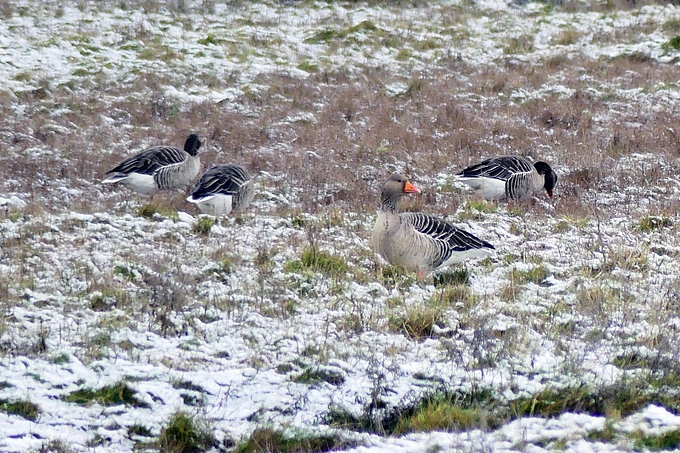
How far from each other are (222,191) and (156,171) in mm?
1609

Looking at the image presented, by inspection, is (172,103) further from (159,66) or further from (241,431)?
(241,431)

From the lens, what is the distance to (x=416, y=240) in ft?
27.5

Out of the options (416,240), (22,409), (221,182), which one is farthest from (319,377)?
(221,182)

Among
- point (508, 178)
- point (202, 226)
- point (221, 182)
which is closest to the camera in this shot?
point (202, 226)

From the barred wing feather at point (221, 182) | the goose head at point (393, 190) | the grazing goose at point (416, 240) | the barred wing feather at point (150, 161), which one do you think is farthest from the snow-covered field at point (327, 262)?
the goose head at point (393, 190)

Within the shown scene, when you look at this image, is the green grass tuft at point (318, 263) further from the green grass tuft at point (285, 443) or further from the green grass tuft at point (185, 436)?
the green grass tuft at point (185, 436)

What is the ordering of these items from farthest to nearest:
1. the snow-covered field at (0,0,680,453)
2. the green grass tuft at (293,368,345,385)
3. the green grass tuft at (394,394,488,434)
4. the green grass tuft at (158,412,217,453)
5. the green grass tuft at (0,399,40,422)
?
the green grass tuft at (293,368,345,385)
the snow-covered field at (0,0,680,453)
the green grass tuft at (394,394,488,434)
the green grass tuft at (0,399,40,422)
the green grass tuft at (158,412,217,453)

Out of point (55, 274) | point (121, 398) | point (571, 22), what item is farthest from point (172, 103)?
point (571, 22)

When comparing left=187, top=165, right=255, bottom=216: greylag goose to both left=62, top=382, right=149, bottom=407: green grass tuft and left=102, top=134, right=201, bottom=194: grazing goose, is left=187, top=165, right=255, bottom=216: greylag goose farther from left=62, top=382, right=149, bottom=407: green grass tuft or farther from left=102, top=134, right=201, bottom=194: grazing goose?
left=62, top=382, right=149, bottom=407: green grass tuft

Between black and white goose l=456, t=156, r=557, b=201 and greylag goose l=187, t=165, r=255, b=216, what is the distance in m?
3.33

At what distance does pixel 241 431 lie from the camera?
5215 millimetres

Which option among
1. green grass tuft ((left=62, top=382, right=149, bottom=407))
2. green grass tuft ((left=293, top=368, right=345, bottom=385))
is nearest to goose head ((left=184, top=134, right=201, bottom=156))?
green grass tuft ((left=293, top=368, right=345, bottom=385))

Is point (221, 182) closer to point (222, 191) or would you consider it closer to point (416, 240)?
point (222, 191)

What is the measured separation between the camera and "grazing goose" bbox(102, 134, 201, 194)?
11.7 metres
